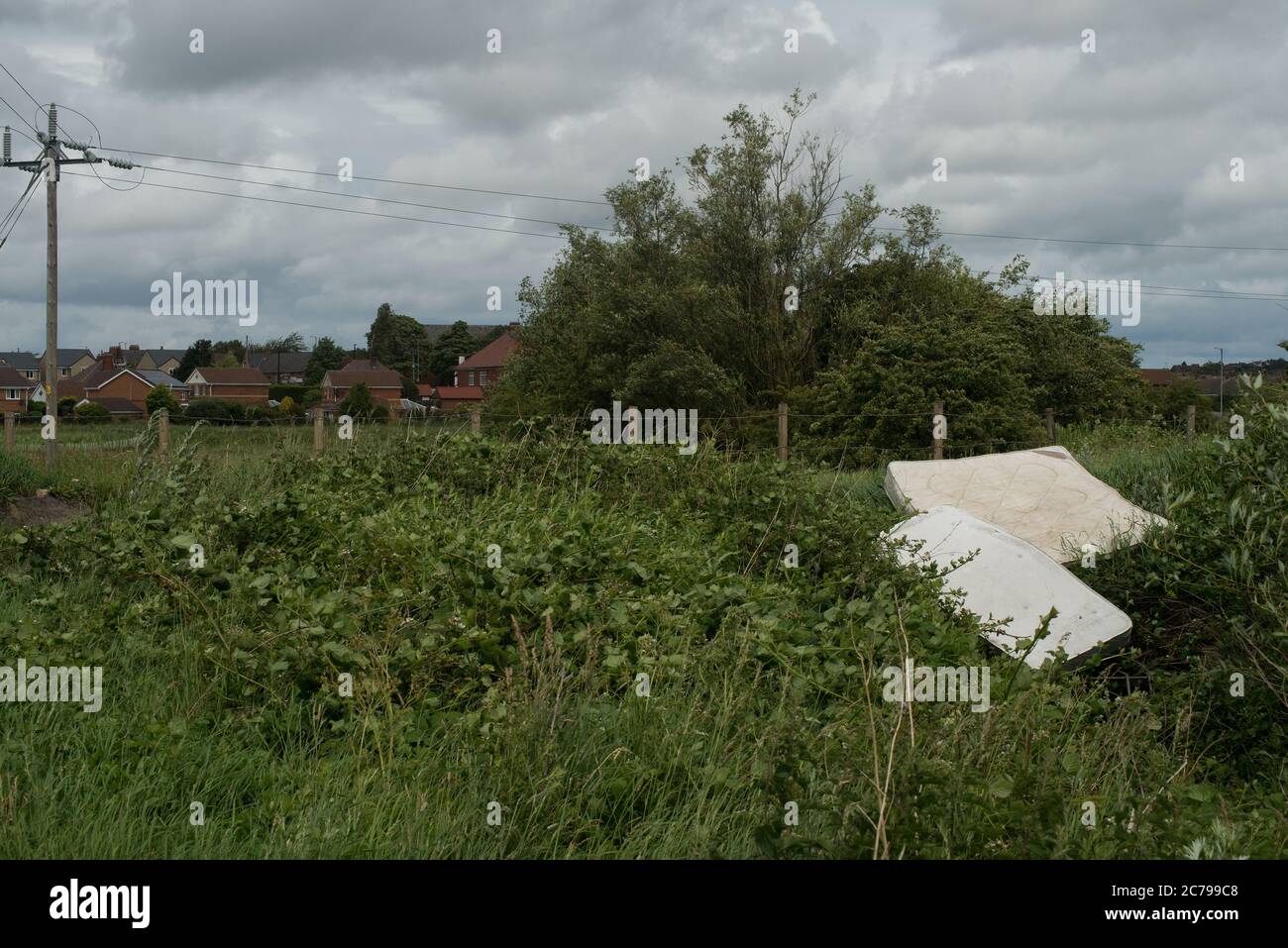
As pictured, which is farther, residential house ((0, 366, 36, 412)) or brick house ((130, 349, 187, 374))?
brick house ((130, 349, 187, 374))

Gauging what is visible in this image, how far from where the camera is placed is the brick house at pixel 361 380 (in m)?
81.6

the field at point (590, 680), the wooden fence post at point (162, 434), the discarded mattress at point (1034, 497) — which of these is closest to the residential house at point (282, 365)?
the wooden fence post at point (162, 434)

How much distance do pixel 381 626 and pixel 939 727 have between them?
2.73 meters

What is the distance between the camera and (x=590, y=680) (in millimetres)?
4816

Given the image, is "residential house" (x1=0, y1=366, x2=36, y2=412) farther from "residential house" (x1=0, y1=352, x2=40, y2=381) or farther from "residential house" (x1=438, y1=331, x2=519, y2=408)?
"residential house" (x1=438, y1=331, x2=519, y2=408)

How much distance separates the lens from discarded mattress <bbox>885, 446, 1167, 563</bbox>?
926cm

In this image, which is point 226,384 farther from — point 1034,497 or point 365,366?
point 1034,497

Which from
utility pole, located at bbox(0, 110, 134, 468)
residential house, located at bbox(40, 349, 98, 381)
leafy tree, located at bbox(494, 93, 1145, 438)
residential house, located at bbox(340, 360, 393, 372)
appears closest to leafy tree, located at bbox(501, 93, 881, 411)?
leafy tree, located at bbox(494, 93, 1145, 438)

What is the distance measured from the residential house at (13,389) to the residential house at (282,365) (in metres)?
19.6

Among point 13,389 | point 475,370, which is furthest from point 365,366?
point 13,389

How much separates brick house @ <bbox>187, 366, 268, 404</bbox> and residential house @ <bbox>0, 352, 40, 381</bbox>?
57.7ft
